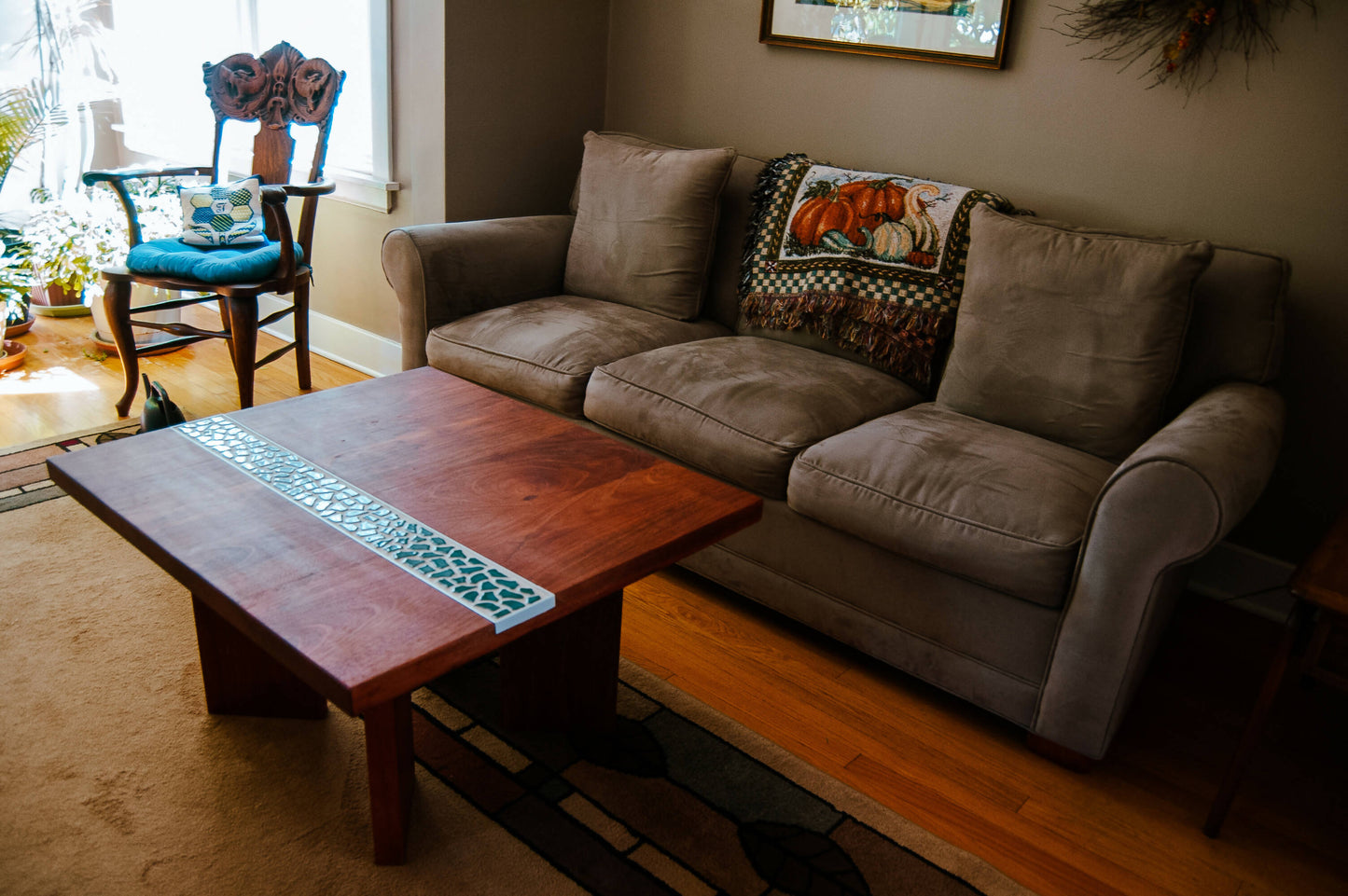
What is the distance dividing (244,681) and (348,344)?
6.96ft

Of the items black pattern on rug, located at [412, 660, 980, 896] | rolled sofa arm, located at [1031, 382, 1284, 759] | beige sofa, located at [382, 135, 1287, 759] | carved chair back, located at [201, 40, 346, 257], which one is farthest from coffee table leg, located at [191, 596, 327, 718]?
carved chair back, located at [201, 40, 346, 257]

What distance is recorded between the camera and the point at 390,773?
1.40 m

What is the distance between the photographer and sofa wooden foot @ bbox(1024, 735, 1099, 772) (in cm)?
182

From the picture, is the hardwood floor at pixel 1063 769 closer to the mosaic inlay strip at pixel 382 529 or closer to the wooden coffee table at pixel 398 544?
the wooden coffee table at pixel 398 544

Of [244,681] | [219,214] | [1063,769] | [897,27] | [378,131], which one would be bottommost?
[1063,769]

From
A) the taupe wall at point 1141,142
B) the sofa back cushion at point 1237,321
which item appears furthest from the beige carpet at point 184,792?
the taupe wall at point 1141,142

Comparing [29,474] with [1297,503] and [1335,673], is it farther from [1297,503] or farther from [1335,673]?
[1297,503]

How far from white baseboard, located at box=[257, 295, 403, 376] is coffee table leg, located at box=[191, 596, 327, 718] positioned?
5.90 feet

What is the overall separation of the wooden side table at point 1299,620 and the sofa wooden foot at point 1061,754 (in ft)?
0.69

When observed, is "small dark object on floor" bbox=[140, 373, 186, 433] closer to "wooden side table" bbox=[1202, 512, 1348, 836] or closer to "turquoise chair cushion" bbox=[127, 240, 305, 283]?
"turquoise chair cushion" bbox=[127, 240, 305, 283]

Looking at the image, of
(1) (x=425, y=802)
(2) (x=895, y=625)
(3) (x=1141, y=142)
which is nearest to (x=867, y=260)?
(3) (x=1141, y=142)

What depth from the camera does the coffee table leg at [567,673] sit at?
66.5 inches

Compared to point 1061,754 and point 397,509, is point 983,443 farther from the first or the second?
point 397,509

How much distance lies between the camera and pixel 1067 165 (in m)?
2.54
